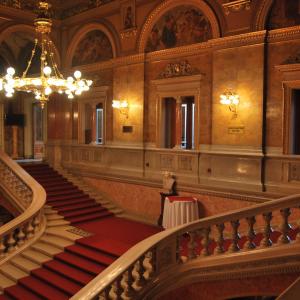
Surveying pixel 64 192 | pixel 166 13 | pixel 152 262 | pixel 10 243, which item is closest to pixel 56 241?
pixel 10 243

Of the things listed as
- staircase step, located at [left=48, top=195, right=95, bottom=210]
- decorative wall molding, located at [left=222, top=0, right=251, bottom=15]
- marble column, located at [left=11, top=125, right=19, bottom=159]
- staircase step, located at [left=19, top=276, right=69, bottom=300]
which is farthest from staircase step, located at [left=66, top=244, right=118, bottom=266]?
marble column, located at [left=11, top=125, right=19, bottom=159]

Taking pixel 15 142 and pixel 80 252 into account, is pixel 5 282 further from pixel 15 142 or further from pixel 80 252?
pixel 15 142

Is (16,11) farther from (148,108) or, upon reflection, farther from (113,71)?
(148,108)

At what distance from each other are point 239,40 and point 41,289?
6.63 meters

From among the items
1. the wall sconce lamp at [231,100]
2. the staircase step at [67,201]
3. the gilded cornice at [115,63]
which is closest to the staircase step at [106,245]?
the staircase step at [67,201]

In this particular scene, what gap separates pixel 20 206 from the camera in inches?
378

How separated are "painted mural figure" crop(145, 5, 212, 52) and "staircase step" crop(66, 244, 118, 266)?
5.54 m

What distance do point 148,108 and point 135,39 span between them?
206 cm

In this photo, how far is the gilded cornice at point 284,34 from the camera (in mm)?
7469

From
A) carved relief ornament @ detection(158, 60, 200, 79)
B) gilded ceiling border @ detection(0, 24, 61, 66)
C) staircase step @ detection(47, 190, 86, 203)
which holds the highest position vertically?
gilded ceiling border @ detection(0, 24, 61, 66)

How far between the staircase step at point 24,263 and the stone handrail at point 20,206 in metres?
0.21

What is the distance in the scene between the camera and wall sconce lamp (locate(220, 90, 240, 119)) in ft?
27.3

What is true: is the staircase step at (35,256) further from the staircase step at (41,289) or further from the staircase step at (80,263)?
the staircase step at (41,289)

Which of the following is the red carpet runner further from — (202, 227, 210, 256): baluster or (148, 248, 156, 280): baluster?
(202, 227, 210, 256): baluster
